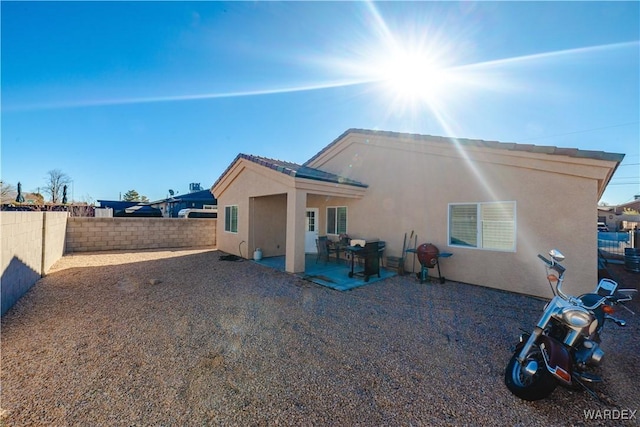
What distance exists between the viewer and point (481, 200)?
6.85 m

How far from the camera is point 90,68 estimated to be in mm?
7973

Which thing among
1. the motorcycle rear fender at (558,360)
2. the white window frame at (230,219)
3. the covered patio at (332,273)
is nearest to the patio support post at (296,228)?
the covered patio at (332,273)

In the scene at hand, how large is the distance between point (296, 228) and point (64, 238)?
35.2ft

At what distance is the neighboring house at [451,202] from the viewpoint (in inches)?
224

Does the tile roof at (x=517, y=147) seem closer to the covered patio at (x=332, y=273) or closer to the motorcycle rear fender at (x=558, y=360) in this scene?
the covered patio at (x=332, y=273)

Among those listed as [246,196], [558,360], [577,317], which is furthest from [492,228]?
[246,196]

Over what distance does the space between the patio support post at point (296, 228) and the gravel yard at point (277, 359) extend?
70.2 inches

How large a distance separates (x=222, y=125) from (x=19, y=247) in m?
9.14

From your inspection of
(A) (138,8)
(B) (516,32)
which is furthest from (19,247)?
(B) (516,32)

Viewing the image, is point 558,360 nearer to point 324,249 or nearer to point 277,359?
point 277,359

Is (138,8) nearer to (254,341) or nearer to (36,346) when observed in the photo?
(36,346)

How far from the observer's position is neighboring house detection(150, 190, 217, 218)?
2292cm

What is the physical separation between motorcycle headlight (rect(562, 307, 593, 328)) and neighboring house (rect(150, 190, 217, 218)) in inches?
923

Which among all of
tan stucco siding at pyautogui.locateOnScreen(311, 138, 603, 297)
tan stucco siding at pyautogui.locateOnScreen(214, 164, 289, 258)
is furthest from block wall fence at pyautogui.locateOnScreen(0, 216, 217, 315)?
tan stucco siding at pyautogui.locateOnScreen(311, 138, 603, 297)
